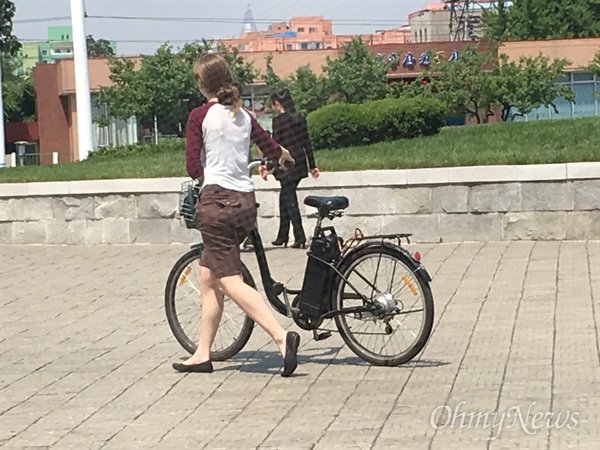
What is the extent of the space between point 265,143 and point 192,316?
1.30m

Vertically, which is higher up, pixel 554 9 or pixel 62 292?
pixel 554 9

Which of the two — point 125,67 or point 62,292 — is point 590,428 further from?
point 125,67

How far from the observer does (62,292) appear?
11.1 m

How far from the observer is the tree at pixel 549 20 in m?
70.8

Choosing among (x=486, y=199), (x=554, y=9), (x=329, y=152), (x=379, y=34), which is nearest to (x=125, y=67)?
(x=379, y=34)

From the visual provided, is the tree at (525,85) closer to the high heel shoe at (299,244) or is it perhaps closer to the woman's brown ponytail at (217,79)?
the high heel shoe at (299,244)

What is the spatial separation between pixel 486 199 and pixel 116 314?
4.70 m

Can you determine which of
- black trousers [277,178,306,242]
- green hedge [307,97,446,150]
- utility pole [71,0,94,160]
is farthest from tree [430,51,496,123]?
black trousers [277,178,306,242]

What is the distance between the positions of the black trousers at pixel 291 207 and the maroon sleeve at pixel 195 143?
19.3 feet

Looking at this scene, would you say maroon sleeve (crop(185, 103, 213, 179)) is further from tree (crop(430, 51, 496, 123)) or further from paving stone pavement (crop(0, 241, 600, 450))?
tree (crop(430, 51, 496, 123))

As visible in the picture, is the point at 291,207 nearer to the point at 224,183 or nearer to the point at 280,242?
the point at 280,242

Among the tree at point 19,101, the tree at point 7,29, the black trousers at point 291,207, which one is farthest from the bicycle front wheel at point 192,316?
the tree at point 19,101

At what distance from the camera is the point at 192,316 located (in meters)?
7.79

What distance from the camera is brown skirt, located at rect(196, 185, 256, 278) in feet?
22.8
